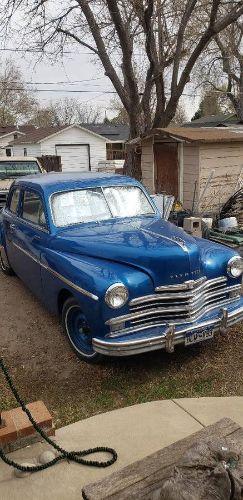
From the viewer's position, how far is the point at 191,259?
153 inches

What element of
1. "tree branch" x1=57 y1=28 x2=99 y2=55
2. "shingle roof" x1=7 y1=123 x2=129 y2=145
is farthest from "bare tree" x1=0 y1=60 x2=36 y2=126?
"tree branch" x1=57 y1=28 x2=99 y2=55

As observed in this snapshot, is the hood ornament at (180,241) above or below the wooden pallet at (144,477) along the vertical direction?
above

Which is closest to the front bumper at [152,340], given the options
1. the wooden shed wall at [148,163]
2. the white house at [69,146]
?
the wooden shed wall at [148,163]

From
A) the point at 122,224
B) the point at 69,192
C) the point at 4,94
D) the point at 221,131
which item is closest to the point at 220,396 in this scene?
the point at 122,224

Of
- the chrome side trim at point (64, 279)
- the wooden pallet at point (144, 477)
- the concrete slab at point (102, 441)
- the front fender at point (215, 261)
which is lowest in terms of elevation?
the concrete slab at point (102, 441)

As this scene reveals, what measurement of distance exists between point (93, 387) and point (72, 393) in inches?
8.2

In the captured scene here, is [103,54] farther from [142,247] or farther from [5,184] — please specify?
[142,247]

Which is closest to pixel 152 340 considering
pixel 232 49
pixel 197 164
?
pixel 197 164

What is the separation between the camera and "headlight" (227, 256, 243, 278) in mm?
4301

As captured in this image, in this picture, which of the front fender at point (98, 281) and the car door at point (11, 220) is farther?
the car door at point (11, 220)

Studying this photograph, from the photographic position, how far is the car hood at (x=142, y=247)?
384cm

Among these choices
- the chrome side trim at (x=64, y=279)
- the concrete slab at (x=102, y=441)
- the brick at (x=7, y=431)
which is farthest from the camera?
the chrome side trim at (x=64, y=279)

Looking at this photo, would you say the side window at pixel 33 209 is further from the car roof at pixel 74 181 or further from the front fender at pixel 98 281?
the front fender at pixel 98 281

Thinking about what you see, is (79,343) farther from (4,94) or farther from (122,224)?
(4,94)
